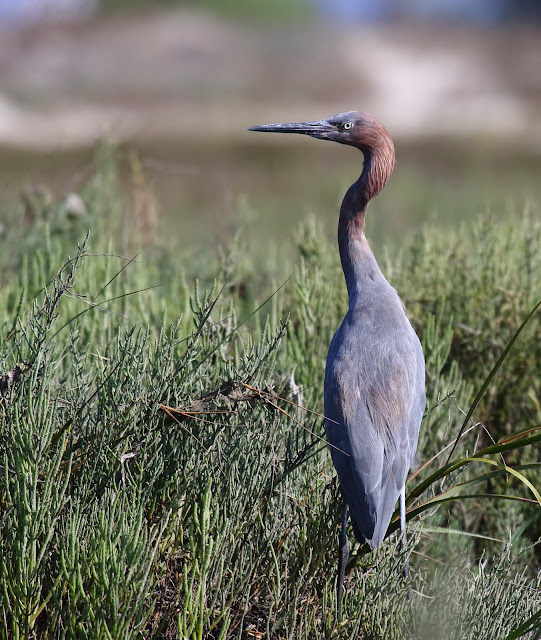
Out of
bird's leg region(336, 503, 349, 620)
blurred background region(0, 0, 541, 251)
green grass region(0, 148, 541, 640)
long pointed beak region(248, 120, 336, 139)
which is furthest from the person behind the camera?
blurred background region(0, 0, 541, 251)

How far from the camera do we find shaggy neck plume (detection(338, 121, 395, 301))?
2.70m

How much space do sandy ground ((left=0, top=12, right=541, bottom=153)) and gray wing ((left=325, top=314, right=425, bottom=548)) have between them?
8.67 meters

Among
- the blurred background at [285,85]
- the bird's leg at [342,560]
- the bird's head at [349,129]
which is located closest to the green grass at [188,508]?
the bird's leg at [342,560]

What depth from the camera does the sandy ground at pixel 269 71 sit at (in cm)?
1121

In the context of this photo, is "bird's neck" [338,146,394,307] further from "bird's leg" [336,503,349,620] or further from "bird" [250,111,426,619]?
"bird's leg" [336,503,349,620]

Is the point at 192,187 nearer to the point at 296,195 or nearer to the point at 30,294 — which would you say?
the point at 296,195

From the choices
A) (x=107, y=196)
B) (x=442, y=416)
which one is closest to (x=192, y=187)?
(x=107, y=196)

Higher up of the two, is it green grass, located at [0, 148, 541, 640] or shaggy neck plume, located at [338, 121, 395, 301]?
shaggy neck plume, located at [338, 121, 395, 301]

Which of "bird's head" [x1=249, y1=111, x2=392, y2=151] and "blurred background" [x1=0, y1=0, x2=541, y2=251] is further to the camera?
"blurred background" [x1=0, y1=0, x2=541, y2=251]

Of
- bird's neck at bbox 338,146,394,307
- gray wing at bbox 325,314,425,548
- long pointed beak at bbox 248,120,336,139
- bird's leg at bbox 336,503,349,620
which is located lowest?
bird's leg at bbox 336,503,349,620

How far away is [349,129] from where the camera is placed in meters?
2.77

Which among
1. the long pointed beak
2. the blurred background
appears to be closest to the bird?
the long pointed beak

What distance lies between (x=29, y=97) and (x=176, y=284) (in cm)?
767

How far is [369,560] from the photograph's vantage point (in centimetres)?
220
